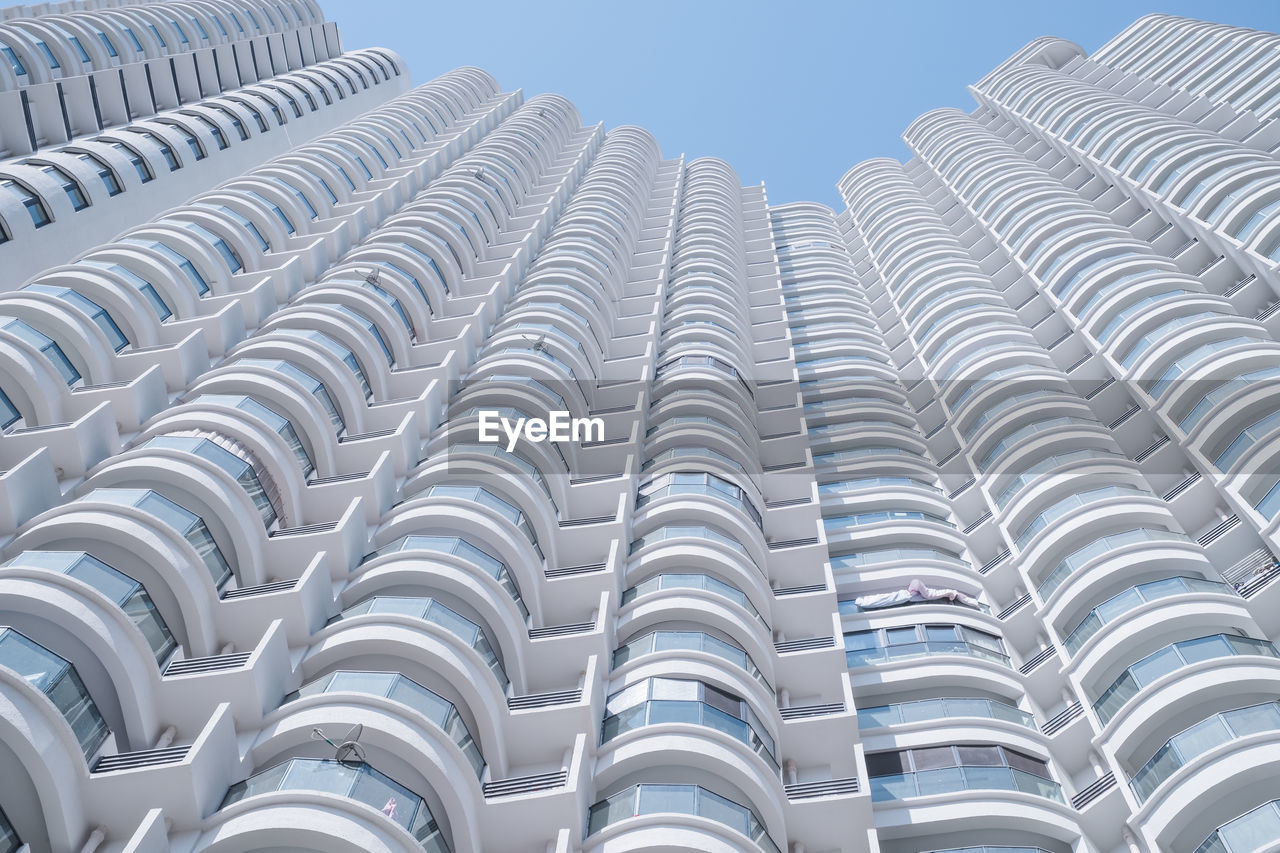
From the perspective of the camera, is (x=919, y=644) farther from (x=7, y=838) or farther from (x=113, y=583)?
(x=7, y=838)

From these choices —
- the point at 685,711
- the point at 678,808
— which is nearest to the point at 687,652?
the point at 685,711

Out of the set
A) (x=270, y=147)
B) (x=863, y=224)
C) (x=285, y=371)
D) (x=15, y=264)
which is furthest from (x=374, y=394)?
(x=863, y=224)

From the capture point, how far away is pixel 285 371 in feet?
95.0

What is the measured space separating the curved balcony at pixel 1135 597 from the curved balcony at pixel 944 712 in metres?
2.25

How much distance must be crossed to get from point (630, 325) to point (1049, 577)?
23154mm

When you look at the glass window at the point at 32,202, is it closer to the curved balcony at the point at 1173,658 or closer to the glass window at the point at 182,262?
the glass window at the point at 182,262

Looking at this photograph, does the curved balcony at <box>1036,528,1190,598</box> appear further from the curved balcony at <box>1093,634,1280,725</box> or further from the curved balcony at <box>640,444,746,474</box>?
the curved balcony at <box>640,444,746,474</box>

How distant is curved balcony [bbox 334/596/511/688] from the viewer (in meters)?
21.6

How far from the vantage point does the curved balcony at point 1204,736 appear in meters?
20.5

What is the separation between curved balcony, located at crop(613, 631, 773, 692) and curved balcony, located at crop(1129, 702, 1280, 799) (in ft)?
28.4

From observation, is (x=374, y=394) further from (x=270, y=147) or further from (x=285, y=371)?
(x=270, y=147)

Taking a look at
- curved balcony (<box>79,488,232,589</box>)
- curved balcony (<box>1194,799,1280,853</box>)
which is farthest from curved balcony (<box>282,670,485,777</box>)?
curved balcony (<box>1194,799,1280,853</box>)
